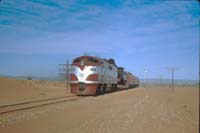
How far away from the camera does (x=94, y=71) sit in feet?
89.5

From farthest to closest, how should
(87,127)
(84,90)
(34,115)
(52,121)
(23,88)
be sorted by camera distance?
(23,88) < (84,90) < (34,115) < (52,121) < (87,127)

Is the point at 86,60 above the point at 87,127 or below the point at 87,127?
above

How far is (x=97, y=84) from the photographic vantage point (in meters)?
27.5

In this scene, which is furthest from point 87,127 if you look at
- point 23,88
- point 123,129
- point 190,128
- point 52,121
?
point 23,88

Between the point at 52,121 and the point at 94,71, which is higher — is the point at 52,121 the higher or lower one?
the lower one

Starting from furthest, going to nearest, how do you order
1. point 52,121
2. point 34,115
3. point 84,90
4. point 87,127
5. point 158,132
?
point 84,90
point 34,115
point 52,121
point 87,127
point 158,132

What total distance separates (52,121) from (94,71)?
15.5 meters

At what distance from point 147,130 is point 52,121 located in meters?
4.26

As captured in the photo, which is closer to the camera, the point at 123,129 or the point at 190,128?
the point at 123,129

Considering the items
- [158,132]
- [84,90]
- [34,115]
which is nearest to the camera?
[158,132]

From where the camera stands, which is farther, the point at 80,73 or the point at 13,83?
the point at 13,83

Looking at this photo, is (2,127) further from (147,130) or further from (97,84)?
(97,84)

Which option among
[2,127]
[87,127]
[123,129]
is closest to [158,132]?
[123,129]

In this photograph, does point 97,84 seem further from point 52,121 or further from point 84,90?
point 52,121
